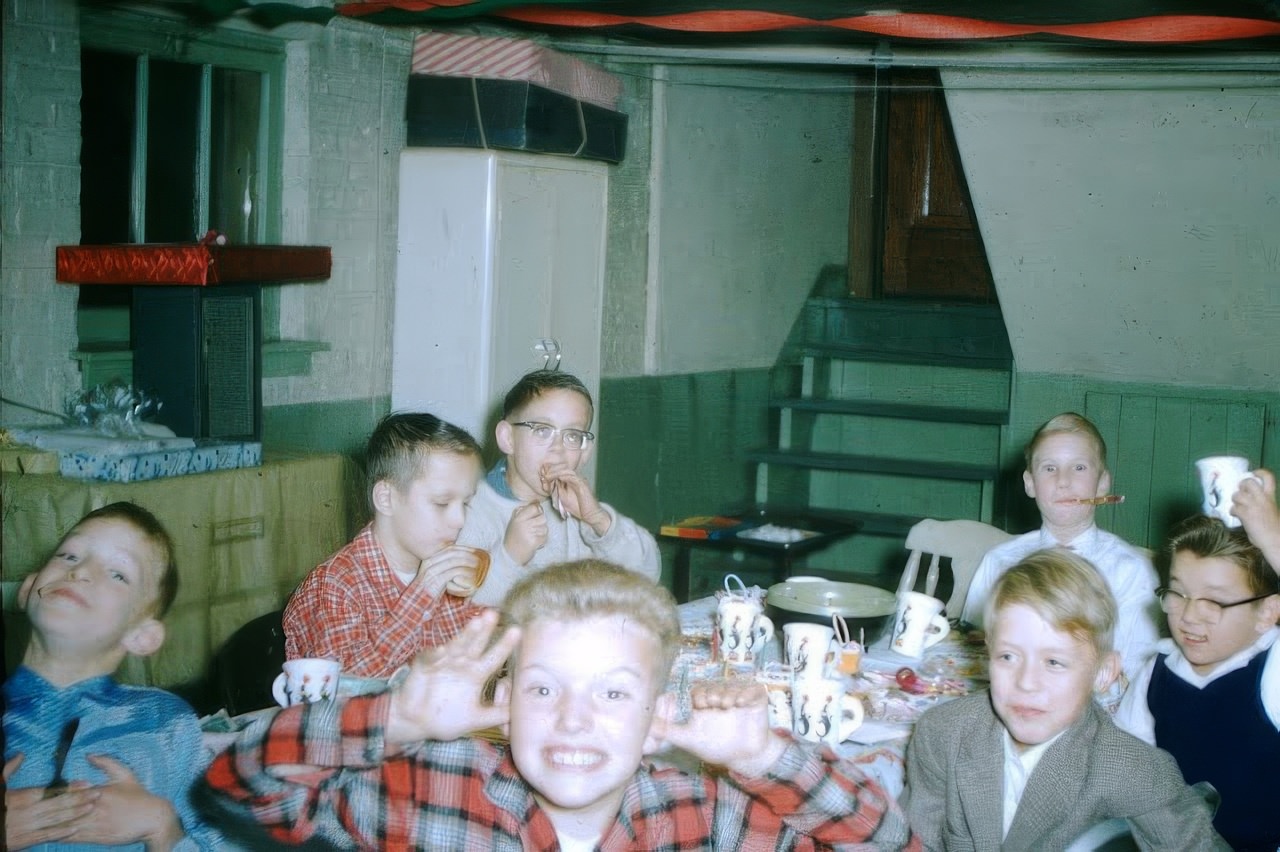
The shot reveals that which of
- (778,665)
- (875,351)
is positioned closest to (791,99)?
(875,351)

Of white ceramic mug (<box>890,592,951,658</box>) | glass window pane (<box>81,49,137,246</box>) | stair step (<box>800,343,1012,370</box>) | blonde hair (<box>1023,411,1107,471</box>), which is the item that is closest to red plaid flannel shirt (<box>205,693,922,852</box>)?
white ceramic mug (<box>890,592,951,658</box>)

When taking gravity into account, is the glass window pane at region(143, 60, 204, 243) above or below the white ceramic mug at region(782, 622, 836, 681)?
above

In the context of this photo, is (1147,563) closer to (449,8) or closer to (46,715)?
(449,8)

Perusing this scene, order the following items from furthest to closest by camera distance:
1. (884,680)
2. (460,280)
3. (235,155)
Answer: (460,280) < (235,155) < (884,680)

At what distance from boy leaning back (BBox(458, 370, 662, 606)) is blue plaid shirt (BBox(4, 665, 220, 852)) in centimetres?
86

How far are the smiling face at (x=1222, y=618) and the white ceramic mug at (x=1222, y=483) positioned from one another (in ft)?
0.19

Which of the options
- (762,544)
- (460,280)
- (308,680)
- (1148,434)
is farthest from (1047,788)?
(1148,434)

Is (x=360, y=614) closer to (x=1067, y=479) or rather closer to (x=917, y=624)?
(x=917, y=624)

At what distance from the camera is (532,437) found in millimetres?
1929

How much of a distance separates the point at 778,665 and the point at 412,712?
2.75 ft

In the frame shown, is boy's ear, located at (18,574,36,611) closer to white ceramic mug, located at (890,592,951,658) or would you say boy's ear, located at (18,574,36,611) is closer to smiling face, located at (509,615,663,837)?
smiling face, located at (509,615,663,837)

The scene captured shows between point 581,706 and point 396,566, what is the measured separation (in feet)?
2.23

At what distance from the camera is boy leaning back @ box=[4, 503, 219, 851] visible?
3.28 feet

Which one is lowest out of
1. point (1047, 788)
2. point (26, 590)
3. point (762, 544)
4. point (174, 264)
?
point (762, 544)
